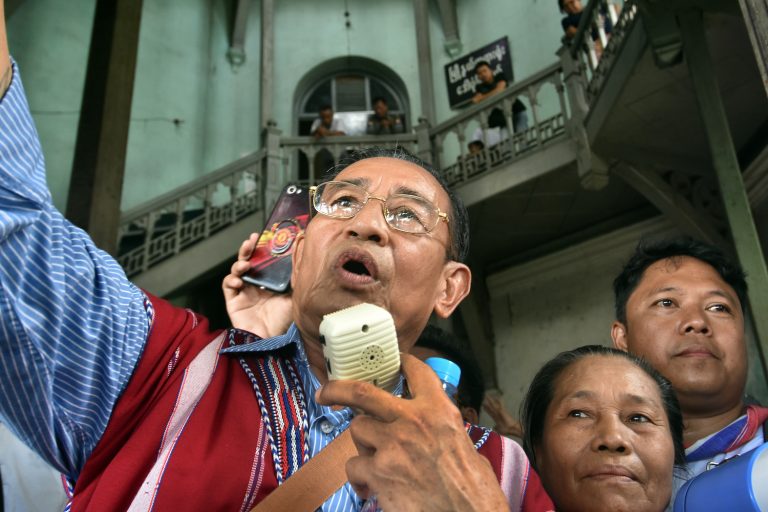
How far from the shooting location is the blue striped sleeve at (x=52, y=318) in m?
0.94

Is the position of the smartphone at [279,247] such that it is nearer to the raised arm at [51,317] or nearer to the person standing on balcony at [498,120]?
the raised arm at [51,317]

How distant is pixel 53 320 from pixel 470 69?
365 inches

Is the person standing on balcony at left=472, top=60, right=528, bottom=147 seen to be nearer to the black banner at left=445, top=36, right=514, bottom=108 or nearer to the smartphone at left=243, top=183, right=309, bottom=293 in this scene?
the black banner at left=445, top=36, right=514, bottom=108

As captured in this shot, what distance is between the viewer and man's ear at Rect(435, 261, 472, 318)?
164 centimetres

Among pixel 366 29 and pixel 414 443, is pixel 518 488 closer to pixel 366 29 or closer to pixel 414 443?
pixel 414 443

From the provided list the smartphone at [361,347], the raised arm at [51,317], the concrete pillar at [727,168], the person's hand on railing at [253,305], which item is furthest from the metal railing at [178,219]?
the smartphone at [361,347]

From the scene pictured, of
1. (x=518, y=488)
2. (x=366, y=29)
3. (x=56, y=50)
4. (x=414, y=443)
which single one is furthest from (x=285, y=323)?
(x=366, y=29)

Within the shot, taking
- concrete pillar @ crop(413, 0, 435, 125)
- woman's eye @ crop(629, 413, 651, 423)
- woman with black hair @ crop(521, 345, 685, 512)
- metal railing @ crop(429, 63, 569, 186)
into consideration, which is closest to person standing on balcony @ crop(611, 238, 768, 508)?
woman with black hair @ crop(521, 345, 685, 512)

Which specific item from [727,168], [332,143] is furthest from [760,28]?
[332,143]

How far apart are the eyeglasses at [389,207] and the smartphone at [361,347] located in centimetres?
48

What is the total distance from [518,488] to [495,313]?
6483 millimetres

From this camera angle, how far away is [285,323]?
1.98 metres

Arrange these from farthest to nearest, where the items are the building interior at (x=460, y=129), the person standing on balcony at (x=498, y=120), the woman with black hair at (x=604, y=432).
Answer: the person standing on balcony at (x=498, y=120) → the building interior at (x=460, y=129) → the woman with black hair at (x=604, y=432)

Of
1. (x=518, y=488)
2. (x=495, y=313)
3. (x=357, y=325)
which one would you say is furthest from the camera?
(x=495, y=313)
